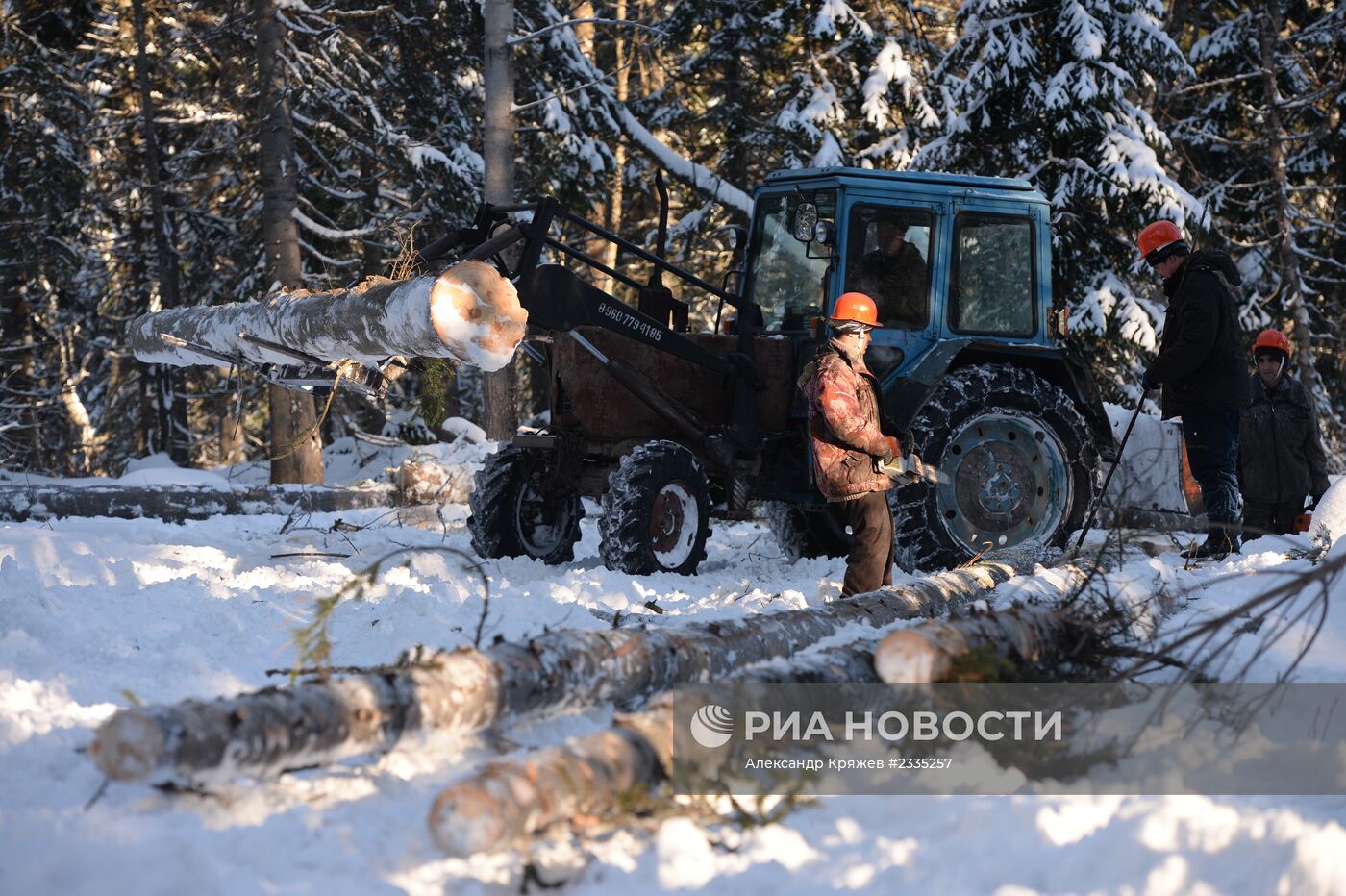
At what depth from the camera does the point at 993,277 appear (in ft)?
27.9

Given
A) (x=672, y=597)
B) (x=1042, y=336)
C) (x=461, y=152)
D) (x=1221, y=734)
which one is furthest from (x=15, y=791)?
(x=461, y=152)

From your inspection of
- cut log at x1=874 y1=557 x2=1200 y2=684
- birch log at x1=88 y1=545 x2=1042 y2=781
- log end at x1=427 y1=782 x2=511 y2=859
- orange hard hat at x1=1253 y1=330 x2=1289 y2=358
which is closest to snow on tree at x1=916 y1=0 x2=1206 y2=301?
orange hard hat at x1=1253 y1=330 x2=1289 y2=358

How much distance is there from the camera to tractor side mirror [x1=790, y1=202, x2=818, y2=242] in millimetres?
7734

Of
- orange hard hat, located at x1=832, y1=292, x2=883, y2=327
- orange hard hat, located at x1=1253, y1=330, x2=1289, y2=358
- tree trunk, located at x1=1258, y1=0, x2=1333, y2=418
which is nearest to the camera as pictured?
orange hard hat, located at x1=832, y1=292, x2=883, y2=327

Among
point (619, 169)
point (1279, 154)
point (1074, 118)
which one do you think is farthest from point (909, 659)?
point (619, 169)

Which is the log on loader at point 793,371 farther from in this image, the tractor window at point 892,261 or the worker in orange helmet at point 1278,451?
the worker in orange helmet at point 1278,451

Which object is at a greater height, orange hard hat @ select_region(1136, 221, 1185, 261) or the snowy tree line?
the snowy tree line

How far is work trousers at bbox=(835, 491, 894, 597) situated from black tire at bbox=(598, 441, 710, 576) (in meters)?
1.32

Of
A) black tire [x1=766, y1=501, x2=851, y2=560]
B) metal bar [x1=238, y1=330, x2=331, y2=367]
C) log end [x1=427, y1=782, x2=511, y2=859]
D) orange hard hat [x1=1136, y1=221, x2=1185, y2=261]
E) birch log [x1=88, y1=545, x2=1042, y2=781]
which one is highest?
orange hard hat [x1=1136, y1=221, x2=1185, y2=261]

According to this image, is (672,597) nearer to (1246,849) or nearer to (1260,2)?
(1246,849)

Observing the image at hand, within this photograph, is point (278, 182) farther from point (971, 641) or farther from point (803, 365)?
point (971, 641)

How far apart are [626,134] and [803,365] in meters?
9.00

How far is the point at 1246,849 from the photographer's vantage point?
291 centimetres

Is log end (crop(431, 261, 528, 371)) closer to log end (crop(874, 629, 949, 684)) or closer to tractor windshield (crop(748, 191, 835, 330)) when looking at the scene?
tractor windshield (crop(748, 191, 835, 330))
